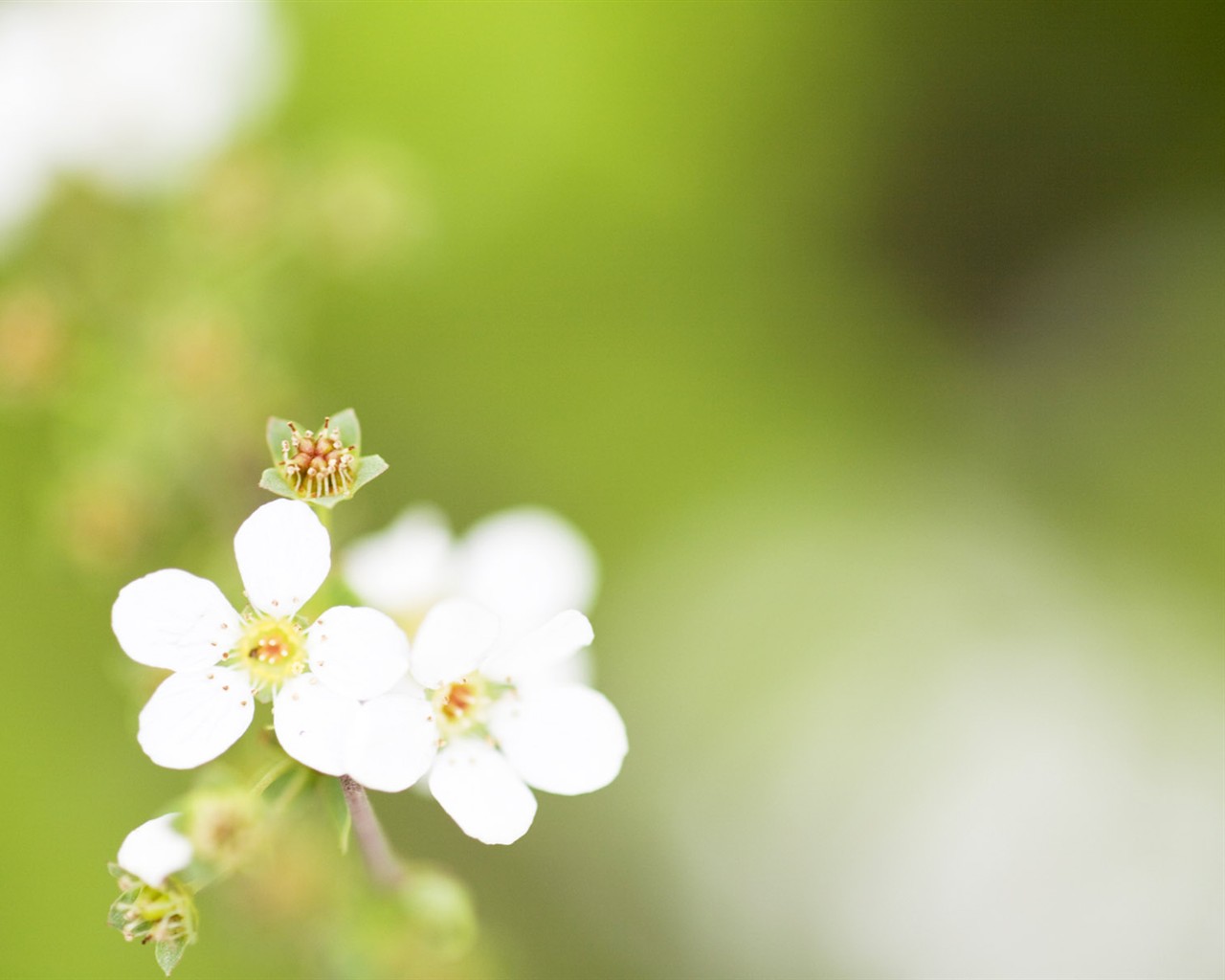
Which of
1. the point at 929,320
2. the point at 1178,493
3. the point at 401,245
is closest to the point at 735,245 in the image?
the point at 929,320

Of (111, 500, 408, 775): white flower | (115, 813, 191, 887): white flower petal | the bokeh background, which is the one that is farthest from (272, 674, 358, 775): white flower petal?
the bokeh background

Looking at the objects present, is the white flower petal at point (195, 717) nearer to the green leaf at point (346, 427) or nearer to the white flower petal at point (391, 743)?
the white flower petal at point (391, 743)

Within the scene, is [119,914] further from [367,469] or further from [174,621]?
[367,469]

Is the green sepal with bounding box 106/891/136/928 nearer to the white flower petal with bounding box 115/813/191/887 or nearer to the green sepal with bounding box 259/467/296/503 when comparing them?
the white flower petal with bounding box 115/813/191/887

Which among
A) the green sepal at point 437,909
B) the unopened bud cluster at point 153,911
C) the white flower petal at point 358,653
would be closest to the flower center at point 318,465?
the white flower petal at point 358,653

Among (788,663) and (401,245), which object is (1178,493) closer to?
(788,663)

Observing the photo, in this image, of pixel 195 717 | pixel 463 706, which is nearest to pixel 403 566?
pixel 463 706
